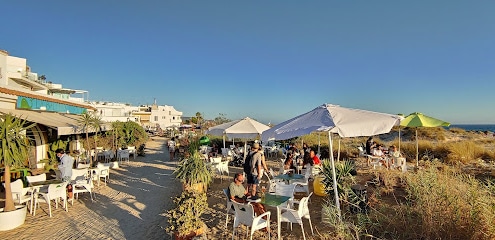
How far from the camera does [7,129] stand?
5.87 m

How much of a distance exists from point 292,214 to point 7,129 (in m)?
6.22

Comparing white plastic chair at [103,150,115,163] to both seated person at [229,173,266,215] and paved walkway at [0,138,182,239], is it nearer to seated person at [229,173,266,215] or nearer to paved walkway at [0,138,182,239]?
paved walkway at [0,138,182,239]

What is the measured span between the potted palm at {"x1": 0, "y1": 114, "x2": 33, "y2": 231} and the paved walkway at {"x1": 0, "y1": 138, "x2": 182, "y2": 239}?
0.65 feet

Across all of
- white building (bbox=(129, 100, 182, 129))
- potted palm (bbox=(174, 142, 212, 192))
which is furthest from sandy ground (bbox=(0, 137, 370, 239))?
white building (bbox=(129, 100, 182, 129))

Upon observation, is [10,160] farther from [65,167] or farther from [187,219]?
[187,219]

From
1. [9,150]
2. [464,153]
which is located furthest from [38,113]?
[464,153]

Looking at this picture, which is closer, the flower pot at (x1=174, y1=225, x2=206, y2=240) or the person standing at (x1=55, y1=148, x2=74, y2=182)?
the flower pot at (x1=174, y1=225, x2=206, y2=240)

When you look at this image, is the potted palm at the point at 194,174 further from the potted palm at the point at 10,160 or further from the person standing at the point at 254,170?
the potted palm at the point at 10,160

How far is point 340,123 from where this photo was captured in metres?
4.76

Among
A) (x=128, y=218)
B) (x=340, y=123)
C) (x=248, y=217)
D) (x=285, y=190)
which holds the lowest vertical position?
(x=128, y=218)

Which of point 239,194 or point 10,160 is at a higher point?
Result: point 10,160

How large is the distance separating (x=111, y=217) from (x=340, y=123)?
5413 millimetres

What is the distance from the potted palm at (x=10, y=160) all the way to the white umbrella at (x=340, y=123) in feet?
18.2

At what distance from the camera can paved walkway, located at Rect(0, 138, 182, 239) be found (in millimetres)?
5273
